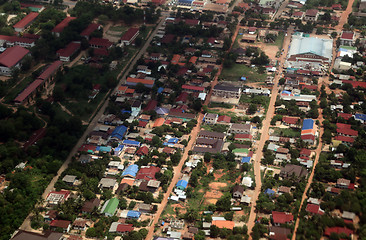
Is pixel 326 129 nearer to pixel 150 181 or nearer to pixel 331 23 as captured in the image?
pixel 150 181

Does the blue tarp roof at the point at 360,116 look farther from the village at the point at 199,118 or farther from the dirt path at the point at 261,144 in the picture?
the dirt path at the point at 261,144

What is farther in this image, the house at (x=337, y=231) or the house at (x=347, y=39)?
the house at (x=347, y=39)

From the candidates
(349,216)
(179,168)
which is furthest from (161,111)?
(349,216)

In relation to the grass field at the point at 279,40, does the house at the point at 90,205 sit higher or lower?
lower

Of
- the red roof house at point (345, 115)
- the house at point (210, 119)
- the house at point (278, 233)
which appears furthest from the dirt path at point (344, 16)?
the house at point (278, 233)

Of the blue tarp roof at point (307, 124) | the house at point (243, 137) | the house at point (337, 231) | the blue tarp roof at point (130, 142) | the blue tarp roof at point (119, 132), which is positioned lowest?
the blue tarp roof at point (130, 142)

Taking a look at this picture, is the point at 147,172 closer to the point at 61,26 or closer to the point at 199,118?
the point at 199,118
